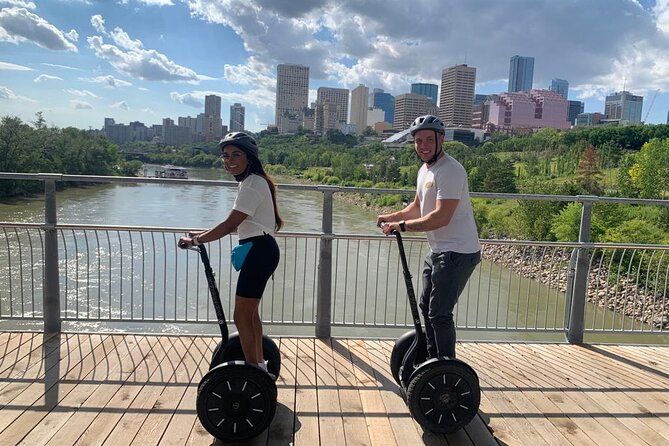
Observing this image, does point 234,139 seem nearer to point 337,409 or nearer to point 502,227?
point 337,409

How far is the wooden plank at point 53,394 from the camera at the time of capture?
2633 mm

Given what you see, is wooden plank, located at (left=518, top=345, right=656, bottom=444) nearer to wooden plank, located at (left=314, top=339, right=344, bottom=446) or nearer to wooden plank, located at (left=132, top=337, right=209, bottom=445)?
wooden plank, located at (left=314, top=339, right=344, bottom=446)

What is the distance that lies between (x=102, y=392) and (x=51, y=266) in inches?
55.4

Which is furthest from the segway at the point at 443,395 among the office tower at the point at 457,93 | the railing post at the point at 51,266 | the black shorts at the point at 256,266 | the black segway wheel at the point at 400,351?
the office tower at the point at 457,93

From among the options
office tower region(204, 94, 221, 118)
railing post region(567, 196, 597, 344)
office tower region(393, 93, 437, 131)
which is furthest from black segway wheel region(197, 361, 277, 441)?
office tower region(393, 93, 437, 131)

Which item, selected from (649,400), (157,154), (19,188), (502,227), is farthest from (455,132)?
(649,400)

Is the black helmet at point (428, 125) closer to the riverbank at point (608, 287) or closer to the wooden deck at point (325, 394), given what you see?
the wooden deck at point (325, 394)

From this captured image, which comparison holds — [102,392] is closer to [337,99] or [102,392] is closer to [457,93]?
[457,93]

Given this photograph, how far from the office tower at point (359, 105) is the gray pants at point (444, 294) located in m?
167

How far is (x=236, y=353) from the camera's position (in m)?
3.06

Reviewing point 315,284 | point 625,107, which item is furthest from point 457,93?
point 315,284

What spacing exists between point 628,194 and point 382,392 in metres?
39.8

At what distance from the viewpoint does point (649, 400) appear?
341cm

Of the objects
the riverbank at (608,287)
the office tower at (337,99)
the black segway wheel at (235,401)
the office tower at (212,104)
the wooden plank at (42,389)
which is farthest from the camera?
the office tower at (337,99)
